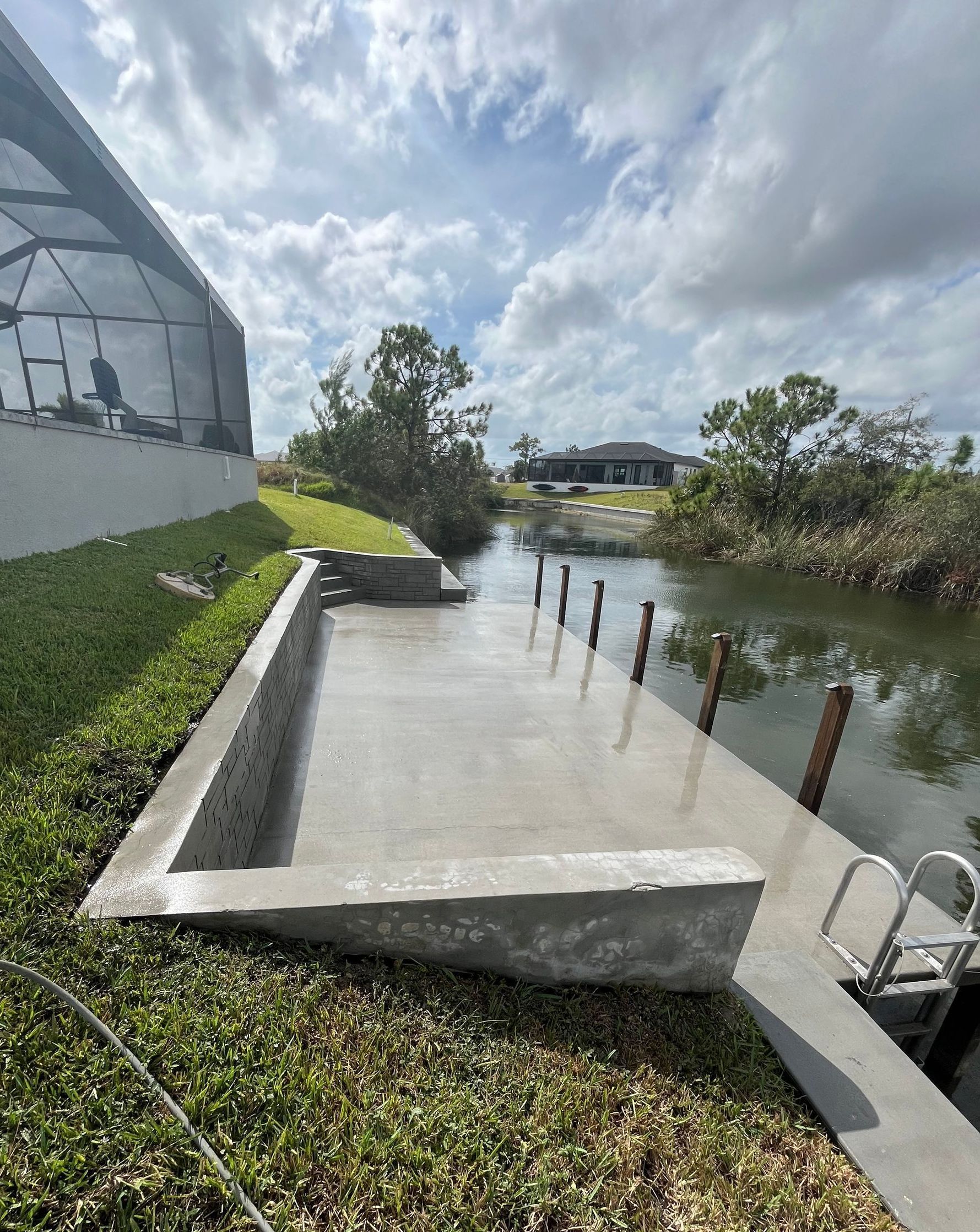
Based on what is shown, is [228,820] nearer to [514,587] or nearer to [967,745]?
[967,745]

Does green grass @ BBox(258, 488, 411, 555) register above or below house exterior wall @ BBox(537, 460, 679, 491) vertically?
below

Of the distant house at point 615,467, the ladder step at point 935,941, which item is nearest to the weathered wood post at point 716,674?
the ladder step at point 935,941

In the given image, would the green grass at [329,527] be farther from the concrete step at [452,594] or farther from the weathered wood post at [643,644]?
the weathered wood post at [643,644]

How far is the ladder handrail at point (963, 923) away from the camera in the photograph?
2.32 meters

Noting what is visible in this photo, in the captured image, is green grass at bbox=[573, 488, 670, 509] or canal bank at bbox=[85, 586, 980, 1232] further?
green grass at bbox=[573, 488, 670, 509]

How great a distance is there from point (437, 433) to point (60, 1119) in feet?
100

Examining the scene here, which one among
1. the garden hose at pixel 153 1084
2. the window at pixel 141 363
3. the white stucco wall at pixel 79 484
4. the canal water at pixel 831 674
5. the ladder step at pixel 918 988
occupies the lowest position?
Result: the canal water at pixel 831 674

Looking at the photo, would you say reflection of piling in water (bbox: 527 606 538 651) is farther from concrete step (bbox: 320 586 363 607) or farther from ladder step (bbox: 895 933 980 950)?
ladder step (bbox: 895 933 980 950)

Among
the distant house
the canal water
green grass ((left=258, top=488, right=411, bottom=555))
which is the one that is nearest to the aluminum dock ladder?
the canal water

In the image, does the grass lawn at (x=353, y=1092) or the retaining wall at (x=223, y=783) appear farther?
the retaining wall at (x=223, y=783)

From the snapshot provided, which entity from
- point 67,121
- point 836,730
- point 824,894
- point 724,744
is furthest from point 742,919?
point 67,121

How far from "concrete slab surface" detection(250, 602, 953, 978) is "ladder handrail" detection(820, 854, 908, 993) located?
0.50ft

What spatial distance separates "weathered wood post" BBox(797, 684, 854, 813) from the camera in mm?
4258

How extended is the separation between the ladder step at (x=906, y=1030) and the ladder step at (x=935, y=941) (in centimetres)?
89
